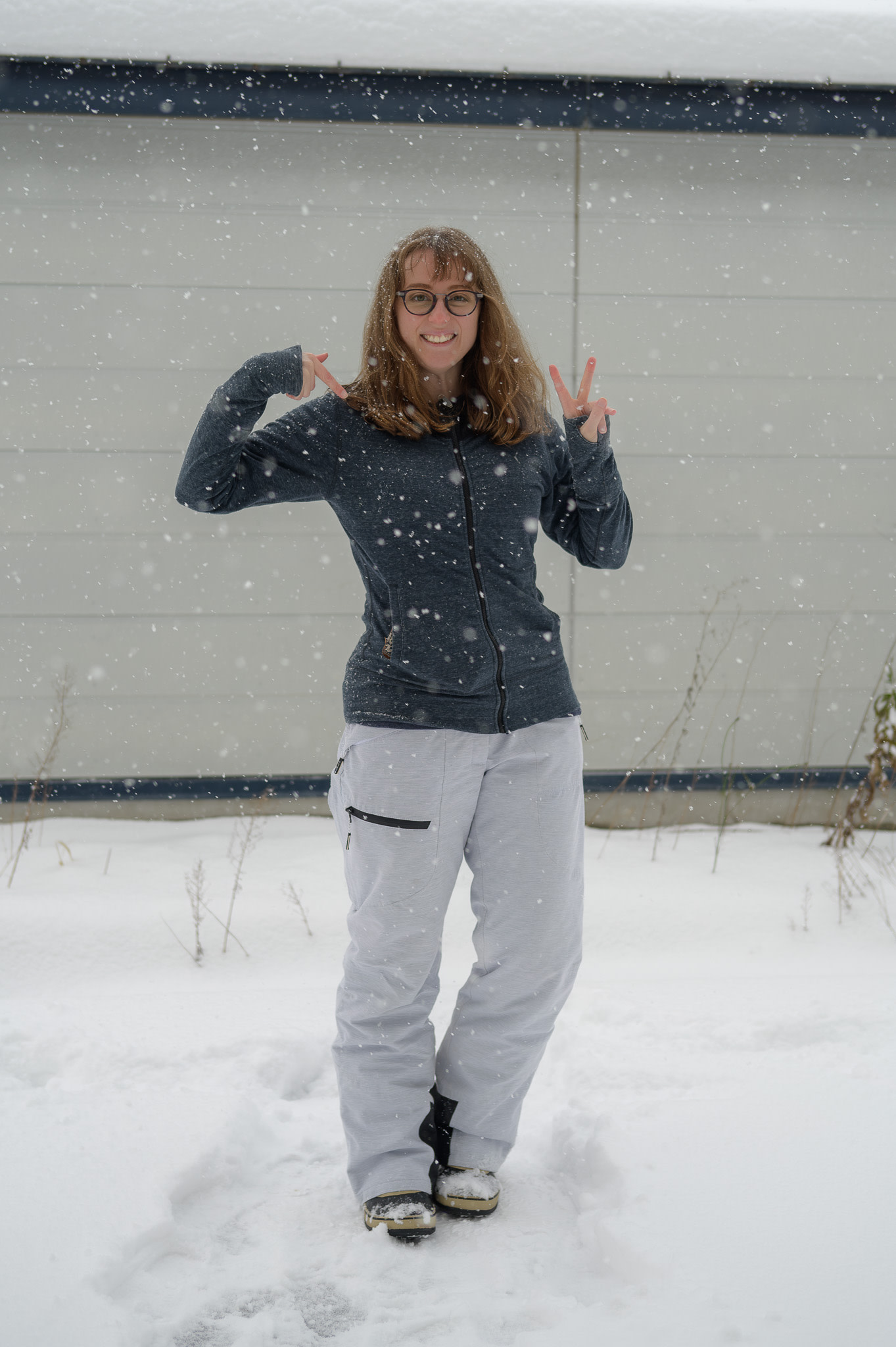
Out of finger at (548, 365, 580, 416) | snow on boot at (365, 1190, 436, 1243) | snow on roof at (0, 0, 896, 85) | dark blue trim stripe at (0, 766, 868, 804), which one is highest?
snow on roof at (0, 0, 896, 85)

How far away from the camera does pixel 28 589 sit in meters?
4.14

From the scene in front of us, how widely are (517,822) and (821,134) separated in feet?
12.2

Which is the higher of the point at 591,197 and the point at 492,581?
the point at 591,197

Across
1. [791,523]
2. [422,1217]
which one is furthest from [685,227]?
[422,1217]

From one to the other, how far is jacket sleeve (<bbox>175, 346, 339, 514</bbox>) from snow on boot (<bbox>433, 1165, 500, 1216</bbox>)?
4.49ft

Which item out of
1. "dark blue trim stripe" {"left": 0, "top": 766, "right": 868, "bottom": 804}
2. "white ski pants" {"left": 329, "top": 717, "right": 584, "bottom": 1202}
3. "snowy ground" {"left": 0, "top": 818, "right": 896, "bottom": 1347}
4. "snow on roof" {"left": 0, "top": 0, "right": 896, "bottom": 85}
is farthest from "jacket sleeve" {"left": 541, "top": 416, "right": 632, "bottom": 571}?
"snow on roof" {"left": 0, "top": 0, "right": 896, "bottom": 85}

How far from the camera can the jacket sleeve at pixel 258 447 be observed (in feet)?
5.34

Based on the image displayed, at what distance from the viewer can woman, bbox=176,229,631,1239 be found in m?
1.68

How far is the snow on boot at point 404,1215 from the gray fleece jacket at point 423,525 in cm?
90

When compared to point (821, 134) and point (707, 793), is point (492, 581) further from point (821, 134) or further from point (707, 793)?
point (821, 134)

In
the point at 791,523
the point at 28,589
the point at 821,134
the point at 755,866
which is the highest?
the point at 821,134

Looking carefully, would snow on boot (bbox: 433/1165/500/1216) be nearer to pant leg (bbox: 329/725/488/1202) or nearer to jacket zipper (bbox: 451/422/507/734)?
pant leg (bbox: 329/725/488/1202)

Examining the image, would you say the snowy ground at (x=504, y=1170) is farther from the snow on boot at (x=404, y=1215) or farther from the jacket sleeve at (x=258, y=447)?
the jacket sleeve at (x=258, y=447)

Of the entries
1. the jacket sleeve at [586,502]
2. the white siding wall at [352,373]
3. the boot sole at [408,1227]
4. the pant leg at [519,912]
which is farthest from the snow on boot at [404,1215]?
the white siding wall at [352,373]
